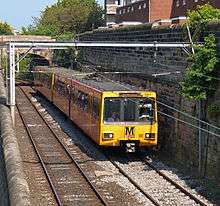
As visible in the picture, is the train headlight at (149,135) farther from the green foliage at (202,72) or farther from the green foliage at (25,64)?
the green foliage at (25,64)

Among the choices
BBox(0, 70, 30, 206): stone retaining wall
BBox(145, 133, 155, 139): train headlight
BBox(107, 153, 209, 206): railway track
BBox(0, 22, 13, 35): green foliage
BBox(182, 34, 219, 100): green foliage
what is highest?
BBox(0, 22, 13, 35): green foliage

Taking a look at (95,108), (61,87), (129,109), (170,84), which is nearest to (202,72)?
(129,109)

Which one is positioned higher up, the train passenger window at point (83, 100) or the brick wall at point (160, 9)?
the brick wall at point (160, 9)

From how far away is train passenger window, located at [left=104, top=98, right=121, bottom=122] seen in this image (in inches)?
805

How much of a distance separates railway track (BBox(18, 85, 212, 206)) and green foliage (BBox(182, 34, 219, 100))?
292 cm

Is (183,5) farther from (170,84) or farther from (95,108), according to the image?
(95,108)

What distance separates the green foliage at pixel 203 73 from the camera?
59.9 feet

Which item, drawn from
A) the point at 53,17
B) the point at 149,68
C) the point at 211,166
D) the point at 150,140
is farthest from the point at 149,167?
the point at 53,17

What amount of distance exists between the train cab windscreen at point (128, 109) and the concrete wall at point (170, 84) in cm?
139

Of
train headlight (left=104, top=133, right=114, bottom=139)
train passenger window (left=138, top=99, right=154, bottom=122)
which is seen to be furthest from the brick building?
train headlight (left=104, top=133, right=114, bottom=139)

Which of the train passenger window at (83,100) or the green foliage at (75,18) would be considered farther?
the green foliage at (75,18)

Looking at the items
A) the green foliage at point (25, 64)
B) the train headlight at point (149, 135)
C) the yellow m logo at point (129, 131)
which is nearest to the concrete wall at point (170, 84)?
the train headlight at point (149, 135)

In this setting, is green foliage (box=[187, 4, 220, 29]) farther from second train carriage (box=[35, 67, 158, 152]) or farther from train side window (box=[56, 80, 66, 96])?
train side window (box=[56, 80, 66, 96])

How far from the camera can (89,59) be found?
4594cm
